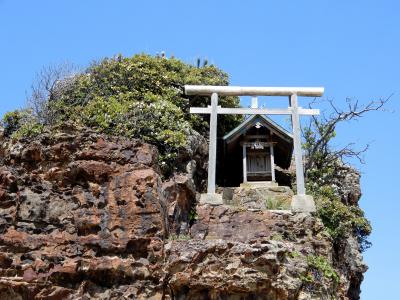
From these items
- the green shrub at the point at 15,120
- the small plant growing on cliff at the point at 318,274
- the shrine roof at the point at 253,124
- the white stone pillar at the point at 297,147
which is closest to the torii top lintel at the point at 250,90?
the white stone pillar at the point at 297,147

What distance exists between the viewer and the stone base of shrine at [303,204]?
17.1 m

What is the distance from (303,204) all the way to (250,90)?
14.1ft

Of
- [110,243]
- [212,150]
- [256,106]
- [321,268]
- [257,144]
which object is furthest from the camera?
[257,144]

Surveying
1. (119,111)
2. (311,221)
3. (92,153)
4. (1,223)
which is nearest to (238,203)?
(311,221)

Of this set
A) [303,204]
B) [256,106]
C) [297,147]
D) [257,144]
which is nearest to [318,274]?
[303,204]

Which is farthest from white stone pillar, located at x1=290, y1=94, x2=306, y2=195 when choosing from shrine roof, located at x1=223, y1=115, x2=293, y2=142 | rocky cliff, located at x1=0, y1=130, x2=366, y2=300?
rocky cliff, located at x1=0, y1=130, x2=366, y2=300

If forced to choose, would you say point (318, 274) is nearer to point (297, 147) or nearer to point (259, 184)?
point (297, 147)

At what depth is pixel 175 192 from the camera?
15562 mm

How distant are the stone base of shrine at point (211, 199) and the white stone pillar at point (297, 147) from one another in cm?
245

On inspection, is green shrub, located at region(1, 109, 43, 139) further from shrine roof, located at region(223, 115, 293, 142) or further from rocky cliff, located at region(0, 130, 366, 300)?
shrine roof, located at region(223, 115, 293, 142)

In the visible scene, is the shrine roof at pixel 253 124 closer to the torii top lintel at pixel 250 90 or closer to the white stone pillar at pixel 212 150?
the torii top lintel at pixel 250 90

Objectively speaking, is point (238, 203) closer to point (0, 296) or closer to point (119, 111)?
point (119, 111)

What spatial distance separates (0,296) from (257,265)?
5.41 m

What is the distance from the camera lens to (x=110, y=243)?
502 inches
